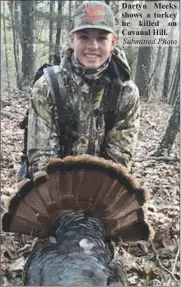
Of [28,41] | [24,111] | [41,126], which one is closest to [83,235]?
[41,126]

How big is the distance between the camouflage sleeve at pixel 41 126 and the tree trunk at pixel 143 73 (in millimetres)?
298

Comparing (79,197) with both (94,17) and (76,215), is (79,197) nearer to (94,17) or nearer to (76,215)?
(76,215)

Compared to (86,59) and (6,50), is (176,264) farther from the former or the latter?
(6,50)

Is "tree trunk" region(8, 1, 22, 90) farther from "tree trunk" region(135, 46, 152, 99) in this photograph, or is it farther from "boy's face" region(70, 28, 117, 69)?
"tree trunk" region(135, 46, 152, 99)

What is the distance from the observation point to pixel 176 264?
1.30m

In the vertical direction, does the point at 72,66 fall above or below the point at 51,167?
above

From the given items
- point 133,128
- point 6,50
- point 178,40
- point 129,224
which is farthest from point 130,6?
point 129,224

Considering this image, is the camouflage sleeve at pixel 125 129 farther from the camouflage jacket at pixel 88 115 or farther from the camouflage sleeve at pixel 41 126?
the camouflage sleeve at pixel 41 126

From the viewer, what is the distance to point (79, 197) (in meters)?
1.04

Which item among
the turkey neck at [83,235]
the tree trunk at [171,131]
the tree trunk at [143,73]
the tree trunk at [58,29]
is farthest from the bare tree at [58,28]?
the turkey neck at [83,235]

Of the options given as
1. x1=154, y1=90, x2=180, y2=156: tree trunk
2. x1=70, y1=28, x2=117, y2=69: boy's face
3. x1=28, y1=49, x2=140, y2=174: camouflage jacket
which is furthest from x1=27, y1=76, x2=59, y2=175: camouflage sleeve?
x1=154, y1=90, x2=180, y2=156: tree trunk

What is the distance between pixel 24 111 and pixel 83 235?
46 centimetres

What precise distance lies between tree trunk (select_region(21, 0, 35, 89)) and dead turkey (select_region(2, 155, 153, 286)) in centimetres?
44

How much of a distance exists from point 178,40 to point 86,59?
25cm
